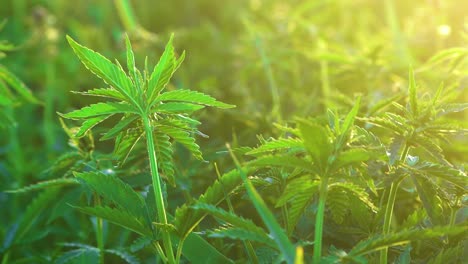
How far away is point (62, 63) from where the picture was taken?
3352 millimetres

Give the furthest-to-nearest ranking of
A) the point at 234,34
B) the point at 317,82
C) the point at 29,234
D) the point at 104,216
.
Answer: the point at 234,34, the point at 317,82, the point at 29,234, the point at 104,216

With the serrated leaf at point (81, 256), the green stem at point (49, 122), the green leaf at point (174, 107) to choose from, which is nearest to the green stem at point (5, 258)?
the serrated leaf at point (81, 256)

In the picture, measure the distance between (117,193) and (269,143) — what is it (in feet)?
0.85

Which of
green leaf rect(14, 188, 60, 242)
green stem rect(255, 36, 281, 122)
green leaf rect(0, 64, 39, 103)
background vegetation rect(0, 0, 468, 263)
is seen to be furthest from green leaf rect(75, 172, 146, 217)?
green stem rect(255, 36, 281, 122)

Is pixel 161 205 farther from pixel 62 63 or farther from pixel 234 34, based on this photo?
pixel 234 34

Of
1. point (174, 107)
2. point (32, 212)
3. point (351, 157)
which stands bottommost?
point (351, 157)

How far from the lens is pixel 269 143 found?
96 cm

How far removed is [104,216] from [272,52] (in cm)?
184

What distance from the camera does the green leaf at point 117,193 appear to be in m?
1.04

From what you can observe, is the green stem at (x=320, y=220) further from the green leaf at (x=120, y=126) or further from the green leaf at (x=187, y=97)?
the green leaf at (x=120, y=126)

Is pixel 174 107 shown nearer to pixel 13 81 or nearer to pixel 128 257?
pixel 128 257

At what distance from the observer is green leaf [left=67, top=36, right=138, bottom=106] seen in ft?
3.20

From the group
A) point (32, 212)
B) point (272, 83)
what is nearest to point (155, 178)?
point (32, 212)

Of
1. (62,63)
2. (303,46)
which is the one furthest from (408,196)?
(62,63)
